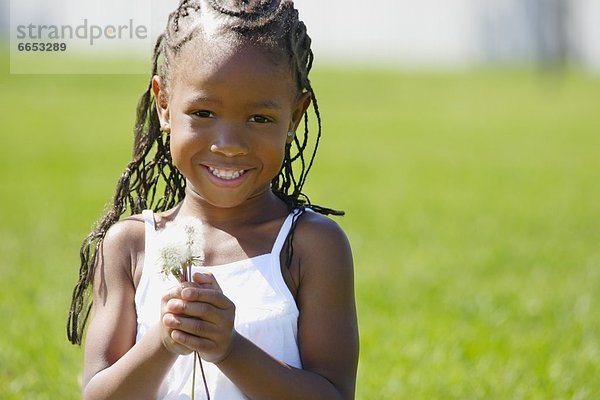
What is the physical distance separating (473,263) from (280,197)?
4583 mm

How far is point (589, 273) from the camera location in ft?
23.2

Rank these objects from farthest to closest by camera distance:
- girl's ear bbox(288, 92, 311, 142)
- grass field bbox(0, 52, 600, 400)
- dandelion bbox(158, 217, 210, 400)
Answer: grass field bbox(0, 52, 600, 400)
girl's ear bbox(288, 92, 311, 142)
dandelion bbox(158, 217, 210, 400)

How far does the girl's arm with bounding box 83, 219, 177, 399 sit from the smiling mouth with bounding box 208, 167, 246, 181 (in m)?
0.30

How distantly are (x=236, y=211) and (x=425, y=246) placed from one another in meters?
5.47

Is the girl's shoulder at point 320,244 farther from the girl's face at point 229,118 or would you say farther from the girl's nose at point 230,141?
the girl's nose at point 230,141

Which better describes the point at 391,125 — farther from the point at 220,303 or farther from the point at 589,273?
the point at 220,303

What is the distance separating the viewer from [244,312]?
269 cm

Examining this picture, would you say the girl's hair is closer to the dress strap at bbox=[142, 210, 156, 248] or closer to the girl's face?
the girl's face

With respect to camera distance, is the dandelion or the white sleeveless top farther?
the white sleeveless top

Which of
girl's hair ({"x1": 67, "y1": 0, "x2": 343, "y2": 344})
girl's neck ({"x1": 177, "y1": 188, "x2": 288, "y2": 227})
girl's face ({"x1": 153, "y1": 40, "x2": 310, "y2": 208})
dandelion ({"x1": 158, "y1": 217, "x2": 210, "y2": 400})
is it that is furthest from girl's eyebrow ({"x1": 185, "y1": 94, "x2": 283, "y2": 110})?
dandelion ({"x1": 158, "y1": 217, "x2": 210, "y2": 400})

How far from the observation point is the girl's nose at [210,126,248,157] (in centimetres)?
266

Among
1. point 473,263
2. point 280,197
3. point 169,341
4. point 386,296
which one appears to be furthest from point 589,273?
point 169,341

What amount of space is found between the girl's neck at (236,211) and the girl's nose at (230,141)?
0.22 meters

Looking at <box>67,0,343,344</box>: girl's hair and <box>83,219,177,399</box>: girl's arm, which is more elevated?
<box>67,0,343,344</box>: girl's hair
